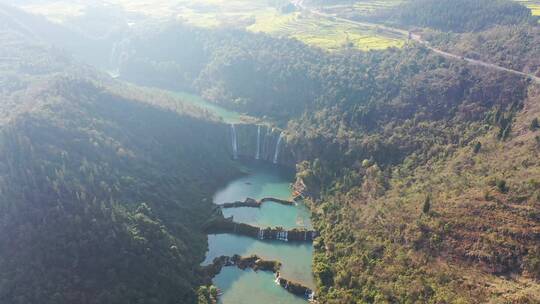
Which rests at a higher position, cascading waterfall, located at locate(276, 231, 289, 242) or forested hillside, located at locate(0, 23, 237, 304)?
forested hillside, located at locate(0, 23, 237, 304)

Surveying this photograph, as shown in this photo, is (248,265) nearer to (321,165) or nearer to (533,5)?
(321,165)

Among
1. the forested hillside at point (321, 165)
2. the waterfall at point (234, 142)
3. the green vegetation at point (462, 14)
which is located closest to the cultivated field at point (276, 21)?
the forested hillside at point (321, 165)

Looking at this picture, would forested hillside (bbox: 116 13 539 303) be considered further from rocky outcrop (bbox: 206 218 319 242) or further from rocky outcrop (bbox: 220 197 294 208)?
rocky outcrop (bbox: 220 197 294 208)


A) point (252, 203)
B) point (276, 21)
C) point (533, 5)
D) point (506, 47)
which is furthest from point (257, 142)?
point (533, 5)

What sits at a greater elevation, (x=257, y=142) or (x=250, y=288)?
(x=257, y=142)

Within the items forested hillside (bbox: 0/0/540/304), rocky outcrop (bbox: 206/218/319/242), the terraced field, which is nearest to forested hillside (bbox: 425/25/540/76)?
forested hillside (bbox: 0/0/540/304)

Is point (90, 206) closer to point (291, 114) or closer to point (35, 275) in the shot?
point (35, 275)
